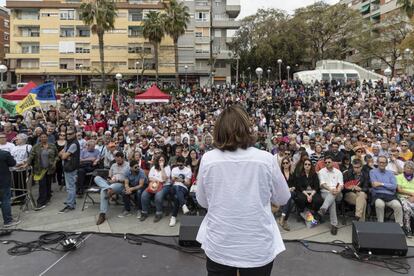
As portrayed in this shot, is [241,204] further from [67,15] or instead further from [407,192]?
[67,15]

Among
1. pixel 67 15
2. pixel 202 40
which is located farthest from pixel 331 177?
pixel 67 15

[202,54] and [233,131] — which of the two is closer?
[233,131]

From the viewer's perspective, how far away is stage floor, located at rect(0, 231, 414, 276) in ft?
14.7

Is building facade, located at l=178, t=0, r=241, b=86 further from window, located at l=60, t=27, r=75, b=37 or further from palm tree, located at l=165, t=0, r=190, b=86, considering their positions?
window, located at l=60, t=27, r=75, b=37

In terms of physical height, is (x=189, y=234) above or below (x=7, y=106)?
below

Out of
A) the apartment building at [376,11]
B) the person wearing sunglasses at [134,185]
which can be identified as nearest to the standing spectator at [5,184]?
the person wearing sunglasses at [134,185]

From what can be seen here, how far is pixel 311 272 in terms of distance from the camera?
448 centimetres

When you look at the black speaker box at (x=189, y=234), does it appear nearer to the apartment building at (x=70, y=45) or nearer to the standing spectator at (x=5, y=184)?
the standing spectator at (x=5, y=184)

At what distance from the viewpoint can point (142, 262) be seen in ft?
15.7

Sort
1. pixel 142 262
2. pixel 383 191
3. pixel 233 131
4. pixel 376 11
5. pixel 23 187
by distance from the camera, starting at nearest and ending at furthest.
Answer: pixel 233 131
pixel 142 262
pixel 383 191
pixel 23 187
pixel 376 11

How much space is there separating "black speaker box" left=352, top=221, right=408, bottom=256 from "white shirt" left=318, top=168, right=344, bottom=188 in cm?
162

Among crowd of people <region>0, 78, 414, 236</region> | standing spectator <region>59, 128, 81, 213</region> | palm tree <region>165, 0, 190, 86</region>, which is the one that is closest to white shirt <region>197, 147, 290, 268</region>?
crowd of people <region>0, 78, 414, 236</region>

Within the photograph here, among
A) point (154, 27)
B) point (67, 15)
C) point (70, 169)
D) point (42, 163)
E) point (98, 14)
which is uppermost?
point (67, 15)

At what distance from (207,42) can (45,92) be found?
127 ft
